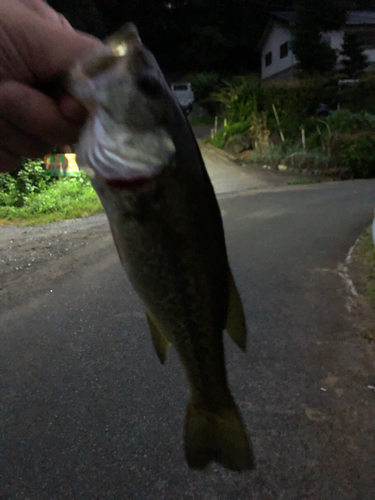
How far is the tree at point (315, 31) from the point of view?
84.7ft

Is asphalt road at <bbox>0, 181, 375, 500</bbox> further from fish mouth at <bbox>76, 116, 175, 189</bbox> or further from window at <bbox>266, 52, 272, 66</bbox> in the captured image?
window at <bbox>266, 52, 272, 66</bbox>

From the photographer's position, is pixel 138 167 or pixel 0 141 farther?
pixel 0 141

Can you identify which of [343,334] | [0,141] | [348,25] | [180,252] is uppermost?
[348,25]

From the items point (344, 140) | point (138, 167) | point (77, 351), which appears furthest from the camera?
point (344, 140)

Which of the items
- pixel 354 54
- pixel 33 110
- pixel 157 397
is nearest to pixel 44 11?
pixel 33 110

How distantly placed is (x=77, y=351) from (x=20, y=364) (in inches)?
20.3

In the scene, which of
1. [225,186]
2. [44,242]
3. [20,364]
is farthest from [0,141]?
[225,186]

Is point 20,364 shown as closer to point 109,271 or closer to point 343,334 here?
point 109,271

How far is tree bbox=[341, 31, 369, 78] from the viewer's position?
1008 inches

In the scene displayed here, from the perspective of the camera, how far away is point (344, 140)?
15.5 metres

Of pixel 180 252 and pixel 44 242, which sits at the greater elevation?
pixel 180 252

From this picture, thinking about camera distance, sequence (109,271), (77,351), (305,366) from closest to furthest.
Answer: (305,366)
(77,351)
(109,271)

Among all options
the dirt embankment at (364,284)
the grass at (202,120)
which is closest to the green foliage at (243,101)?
the grass at (202,120)

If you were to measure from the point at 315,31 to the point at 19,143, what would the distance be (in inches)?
1191
